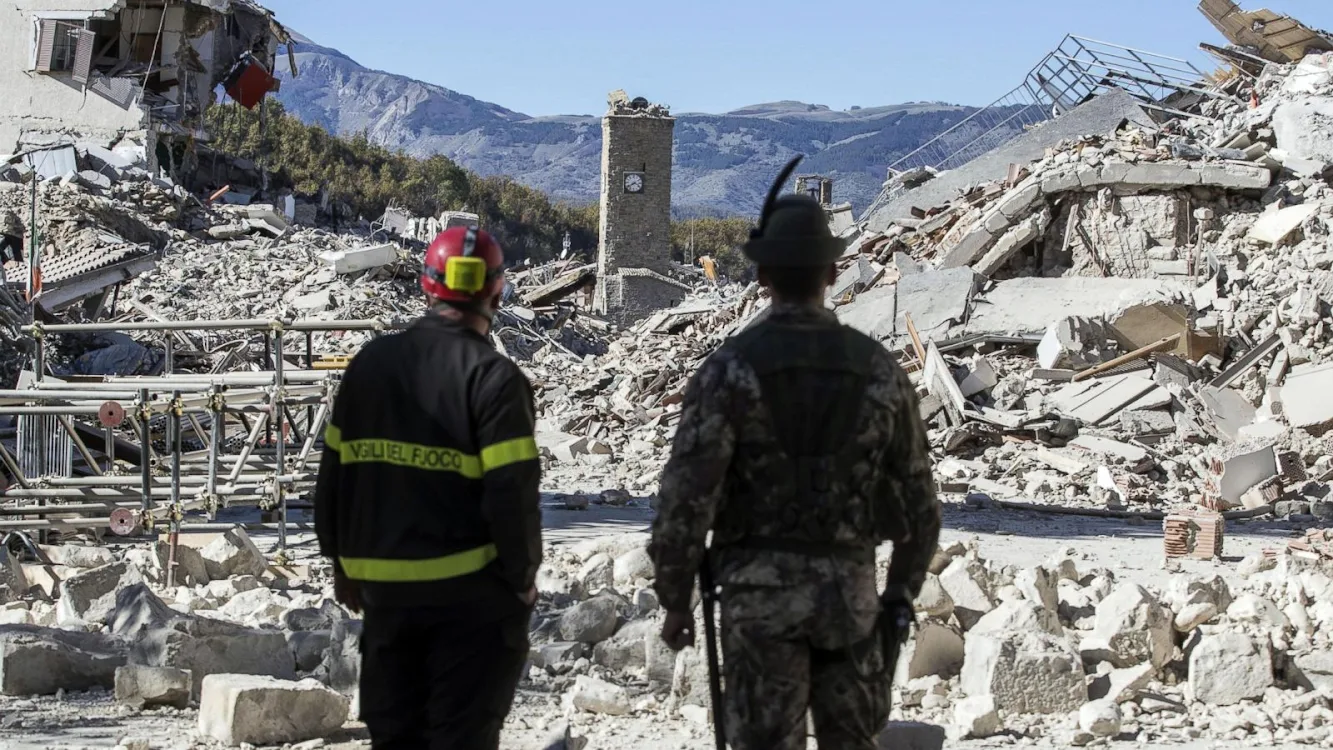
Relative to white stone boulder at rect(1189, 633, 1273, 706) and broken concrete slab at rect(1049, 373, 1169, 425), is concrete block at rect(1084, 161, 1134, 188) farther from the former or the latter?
white stone boulder at rect(1189, 633, 1273, 706)

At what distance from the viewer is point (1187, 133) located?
21.4 meters

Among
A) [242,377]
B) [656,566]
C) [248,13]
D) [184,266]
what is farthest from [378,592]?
[248,13]

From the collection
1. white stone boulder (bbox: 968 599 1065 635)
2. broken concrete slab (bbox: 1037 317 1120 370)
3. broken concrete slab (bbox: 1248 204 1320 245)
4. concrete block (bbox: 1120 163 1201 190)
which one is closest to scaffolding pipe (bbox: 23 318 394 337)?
white stone boulder (bbox: 968 599 1065 635)

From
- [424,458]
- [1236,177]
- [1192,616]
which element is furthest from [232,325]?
[1236,177]

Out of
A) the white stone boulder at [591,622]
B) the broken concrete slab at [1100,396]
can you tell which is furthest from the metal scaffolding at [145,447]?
the broken concrete slab at [1100,396]

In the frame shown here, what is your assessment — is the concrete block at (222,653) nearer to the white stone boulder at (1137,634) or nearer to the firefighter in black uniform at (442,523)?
the firefighter in black uniform at (442,523)

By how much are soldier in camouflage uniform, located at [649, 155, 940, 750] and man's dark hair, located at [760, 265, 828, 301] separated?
22 millimetres

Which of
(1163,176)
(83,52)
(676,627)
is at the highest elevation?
(83,52)

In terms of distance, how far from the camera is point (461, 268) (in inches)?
144

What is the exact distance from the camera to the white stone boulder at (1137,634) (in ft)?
19.9

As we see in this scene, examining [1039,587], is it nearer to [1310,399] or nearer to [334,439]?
[334,439]

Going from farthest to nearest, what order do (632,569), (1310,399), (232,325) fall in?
(1310,399), (232,325), (632,569)

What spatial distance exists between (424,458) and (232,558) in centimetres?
524

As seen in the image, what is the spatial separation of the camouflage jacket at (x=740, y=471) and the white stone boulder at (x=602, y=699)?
89.1 inches
